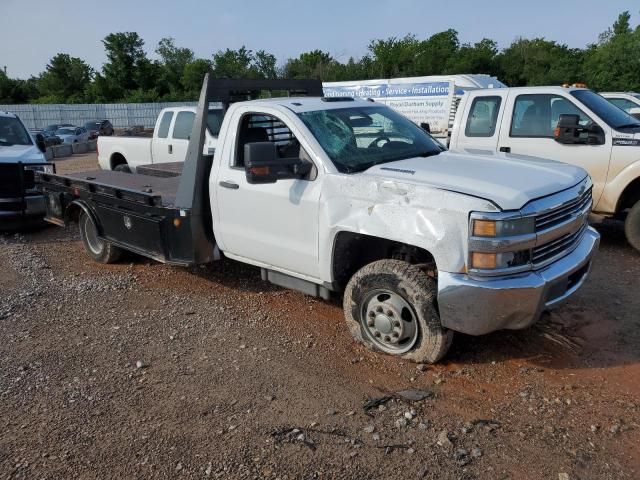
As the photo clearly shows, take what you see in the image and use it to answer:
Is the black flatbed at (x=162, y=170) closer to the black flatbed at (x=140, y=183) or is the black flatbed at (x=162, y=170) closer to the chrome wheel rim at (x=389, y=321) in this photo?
the black flatbed at (x=140, y=183)

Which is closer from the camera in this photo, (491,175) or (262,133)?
(491,175)

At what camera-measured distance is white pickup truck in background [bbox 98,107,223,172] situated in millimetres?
10438

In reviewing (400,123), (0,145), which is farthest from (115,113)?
(400,123)

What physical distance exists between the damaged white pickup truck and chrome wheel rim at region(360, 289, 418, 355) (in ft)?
0.03

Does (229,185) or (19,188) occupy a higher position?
(229,185)

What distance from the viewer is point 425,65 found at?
169 feet

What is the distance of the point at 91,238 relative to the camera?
7164 millimetres

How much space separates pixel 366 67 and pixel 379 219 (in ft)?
175

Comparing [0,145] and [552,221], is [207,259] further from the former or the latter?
[0,145]

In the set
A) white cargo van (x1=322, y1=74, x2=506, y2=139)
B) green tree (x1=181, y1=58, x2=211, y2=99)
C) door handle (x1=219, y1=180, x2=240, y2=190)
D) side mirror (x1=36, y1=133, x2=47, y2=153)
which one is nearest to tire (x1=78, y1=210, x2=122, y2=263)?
door handle (x1=219, y1=180, x2=240, y2=190)

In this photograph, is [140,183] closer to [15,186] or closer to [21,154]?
[15,186]

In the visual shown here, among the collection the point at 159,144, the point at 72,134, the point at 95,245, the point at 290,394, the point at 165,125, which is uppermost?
the point at 165,125

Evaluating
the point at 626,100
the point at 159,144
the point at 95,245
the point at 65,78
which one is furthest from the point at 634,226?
the point at 65,78

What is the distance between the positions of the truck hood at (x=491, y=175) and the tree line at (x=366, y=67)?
126 feet
